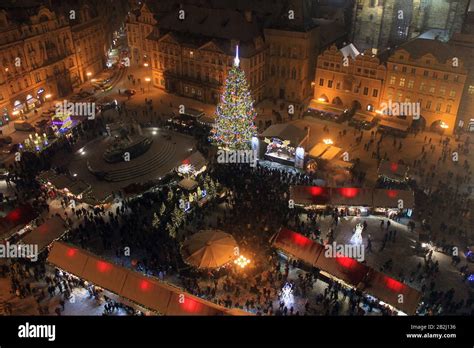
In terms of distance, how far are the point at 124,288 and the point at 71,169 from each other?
69.5 feet

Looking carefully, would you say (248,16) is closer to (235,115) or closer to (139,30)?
(235,115)

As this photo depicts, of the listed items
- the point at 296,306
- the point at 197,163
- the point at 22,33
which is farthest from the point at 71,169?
the point at 296,306

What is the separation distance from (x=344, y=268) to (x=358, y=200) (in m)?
9.03

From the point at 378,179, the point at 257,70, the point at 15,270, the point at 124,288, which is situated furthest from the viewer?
the point at 257,70

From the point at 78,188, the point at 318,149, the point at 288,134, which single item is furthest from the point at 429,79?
the point at 78,188

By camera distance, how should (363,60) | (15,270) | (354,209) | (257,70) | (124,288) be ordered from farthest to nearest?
1. (257,70)
2. (363,60)
3. (354,209)
4. (15,270)
5. (124,288)

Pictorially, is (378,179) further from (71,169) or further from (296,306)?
(71,169)

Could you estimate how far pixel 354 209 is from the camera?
36.7 meters

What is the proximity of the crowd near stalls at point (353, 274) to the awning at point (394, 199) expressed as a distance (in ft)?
28.5

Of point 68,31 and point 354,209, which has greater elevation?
point 68,31

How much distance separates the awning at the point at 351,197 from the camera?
118 feet

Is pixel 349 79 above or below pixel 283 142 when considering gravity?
above

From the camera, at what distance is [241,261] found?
30906mm

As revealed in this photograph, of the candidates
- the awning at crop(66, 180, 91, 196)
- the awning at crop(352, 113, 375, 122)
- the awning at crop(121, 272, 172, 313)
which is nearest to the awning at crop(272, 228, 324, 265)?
the awning at crop(121, 272, 172, 313)
